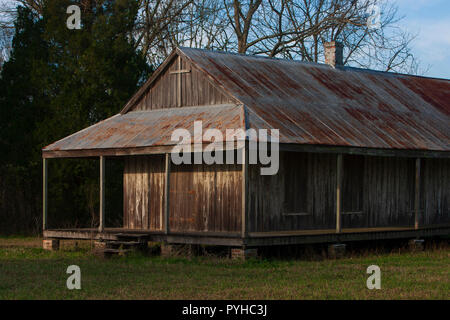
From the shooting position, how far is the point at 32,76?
29.6 m

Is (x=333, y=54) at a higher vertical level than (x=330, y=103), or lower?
higher

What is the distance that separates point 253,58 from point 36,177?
33.7 feet

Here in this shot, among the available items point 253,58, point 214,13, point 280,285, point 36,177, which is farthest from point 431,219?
point 214,13

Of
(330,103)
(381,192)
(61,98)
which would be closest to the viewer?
(330,103)

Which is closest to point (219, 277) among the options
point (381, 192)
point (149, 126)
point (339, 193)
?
point (339, 193)

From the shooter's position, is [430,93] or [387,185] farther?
[430,93]

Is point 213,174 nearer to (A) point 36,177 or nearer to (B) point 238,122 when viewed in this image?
(B) point 238,122

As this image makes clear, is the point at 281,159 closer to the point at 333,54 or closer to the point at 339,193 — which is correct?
the point at 339,193

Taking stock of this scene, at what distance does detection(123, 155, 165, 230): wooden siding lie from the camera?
22.9 m

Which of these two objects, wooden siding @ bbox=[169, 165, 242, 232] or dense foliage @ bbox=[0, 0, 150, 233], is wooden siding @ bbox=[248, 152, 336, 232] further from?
dense foliage @ bbox=[0, 0, 150, 233]

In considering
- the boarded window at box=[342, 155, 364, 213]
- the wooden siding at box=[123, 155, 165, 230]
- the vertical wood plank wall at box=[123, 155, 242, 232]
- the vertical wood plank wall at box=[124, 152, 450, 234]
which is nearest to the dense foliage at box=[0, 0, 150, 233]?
the wooden siding at box=[123, 155, 165, 230]

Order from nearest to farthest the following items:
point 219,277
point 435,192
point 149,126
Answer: point 219,277 < point 149,126 < point 435,192

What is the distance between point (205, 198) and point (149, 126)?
278 cm

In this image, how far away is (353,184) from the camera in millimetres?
23516
